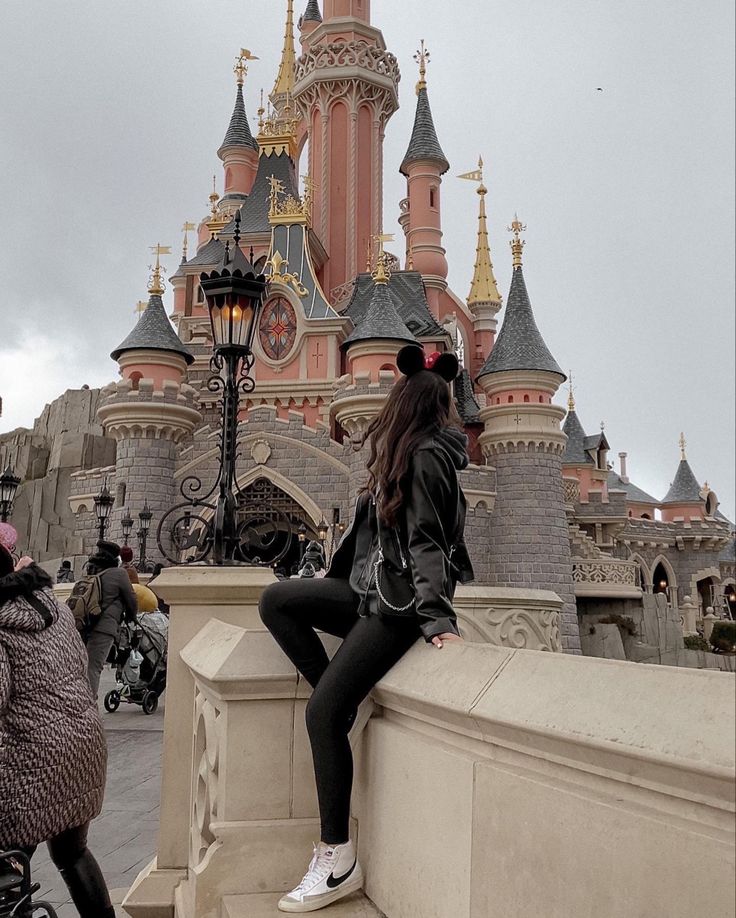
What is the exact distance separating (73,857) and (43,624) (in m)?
0.79

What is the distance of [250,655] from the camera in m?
2.34

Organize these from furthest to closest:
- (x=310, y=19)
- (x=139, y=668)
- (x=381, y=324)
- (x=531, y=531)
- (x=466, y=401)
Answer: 1. (x=310, y=19)
2. (x=466, y=401)
3. (x=381, y=324)
4. (x=531, y=531)
5. (x=139, y=668)

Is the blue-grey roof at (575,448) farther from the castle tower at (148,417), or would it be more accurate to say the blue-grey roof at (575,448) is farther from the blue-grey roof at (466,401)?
the castle tower at (148,417)

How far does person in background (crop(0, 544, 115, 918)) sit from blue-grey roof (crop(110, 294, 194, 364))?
21.1 metres

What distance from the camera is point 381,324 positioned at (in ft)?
73.5

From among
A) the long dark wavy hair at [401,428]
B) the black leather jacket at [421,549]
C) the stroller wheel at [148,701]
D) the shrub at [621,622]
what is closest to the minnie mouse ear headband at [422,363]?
the long dark wavy hair at [401,428]

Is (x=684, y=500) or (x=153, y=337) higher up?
(x=153, y=337)

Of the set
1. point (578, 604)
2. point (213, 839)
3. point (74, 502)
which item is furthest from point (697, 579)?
point (213, 839)

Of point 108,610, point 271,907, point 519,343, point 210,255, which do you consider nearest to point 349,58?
point 210,255

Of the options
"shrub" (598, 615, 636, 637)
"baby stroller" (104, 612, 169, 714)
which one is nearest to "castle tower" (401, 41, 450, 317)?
"shrub" (598, 615, 636, 637)

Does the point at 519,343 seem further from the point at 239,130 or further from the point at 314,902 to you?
the point at 314,902

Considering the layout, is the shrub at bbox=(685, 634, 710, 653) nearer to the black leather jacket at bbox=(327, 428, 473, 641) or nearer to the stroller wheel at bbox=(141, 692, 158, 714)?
the stroller wheel at bbox=(141, 692, 158, 714)

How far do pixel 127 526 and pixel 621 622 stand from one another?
1452 cm

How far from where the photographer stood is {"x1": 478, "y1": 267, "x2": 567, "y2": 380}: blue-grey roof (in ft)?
76.5
